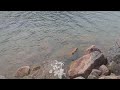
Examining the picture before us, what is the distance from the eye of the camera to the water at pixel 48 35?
28.7 feet

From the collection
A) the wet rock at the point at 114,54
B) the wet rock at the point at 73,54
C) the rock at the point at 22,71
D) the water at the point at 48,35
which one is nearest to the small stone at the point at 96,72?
the wet rock at the point at 114,54

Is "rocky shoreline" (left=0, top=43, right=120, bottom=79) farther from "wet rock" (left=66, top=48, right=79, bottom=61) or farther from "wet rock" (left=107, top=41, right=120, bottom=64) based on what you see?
"wet rock" (left=66, top=48, right=79, bottom=61)

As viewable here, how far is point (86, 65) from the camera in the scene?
274 inches

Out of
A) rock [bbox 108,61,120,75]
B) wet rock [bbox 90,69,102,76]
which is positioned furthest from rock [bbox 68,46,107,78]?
rock [bbox 108,61,120,75]

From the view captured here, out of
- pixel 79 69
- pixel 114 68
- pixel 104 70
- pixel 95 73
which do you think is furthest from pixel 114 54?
pixel 79 69

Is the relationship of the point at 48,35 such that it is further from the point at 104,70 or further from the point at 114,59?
the point at 104,70

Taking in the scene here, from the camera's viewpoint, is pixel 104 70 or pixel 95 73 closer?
pixel 95 73

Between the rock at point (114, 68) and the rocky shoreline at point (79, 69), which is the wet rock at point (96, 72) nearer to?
the rocky shoreline at point (79, 69)

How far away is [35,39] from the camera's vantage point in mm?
10500

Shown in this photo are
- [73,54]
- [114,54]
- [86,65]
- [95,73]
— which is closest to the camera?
[95,73]

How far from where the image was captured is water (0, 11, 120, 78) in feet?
28.7

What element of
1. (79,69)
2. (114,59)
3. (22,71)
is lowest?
(22,71)
